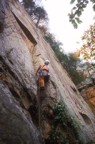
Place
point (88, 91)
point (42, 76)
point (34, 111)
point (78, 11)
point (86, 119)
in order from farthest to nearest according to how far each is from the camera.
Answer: point (88, 91), point (86, 119), point (42, 76), point (34, 111), point (78, 11)

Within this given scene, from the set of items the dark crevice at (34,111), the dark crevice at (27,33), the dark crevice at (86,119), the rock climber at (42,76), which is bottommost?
the dark crevice at (86,119)

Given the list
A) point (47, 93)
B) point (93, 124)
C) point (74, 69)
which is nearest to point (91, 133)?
point (93, 124)

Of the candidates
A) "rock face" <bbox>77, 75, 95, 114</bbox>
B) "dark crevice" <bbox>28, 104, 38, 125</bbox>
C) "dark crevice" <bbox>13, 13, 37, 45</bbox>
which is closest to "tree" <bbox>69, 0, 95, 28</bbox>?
"dark crevice" <bbox>28, 104, 38, 125</bbox>

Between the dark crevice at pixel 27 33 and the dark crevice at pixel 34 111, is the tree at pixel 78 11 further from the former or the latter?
the dark crevice at pixel 27 33

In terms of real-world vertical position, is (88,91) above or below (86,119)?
above

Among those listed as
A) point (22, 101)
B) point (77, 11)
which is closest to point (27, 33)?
point (22, 101)

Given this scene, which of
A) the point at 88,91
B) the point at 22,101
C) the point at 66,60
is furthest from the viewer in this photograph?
the point at 66,60

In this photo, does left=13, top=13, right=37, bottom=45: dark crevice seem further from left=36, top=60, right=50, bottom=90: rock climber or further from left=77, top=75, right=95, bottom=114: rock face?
left=77, top=75, right=95, bottom=114: rock face

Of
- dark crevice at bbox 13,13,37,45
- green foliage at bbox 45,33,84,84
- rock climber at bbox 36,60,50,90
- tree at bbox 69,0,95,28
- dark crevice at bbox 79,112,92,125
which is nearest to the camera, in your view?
tree at bbox 69,0,95,28

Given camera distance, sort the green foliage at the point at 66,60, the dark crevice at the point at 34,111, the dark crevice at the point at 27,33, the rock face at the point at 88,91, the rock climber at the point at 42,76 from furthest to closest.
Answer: the green foliage at the point at 66,60, the rock face at the point at 88,91, the dark crevice at the point at 27,33, the rock climber at the point at 42,76, the dark crevice at the point at 34,111

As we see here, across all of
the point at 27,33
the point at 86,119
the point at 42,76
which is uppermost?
the point at 27,33

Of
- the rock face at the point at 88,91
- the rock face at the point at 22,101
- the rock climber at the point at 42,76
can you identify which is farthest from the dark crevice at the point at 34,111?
the rock face at the point at 88,91

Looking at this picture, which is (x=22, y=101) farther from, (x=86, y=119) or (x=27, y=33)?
(x=86, y=119)

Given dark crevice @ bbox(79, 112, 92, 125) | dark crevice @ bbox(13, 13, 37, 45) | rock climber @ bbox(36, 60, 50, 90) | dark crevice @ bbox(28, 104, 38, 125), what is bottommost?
dark crevice @ bbox(79, 112, 92, 125)
